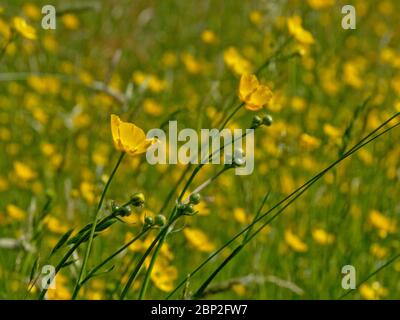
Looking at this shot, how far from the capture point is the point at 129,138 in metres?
1.26

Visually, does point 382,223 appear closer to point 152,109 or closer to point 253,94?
point 253,94

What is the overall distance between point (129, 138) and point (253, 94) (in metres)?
0.31

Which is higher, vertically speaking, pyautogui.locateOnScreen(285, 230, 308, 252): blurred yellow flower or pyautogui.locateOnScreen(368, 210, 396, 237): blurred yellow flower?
pyautogui.locateOnScreen(368, 210, 396, 237): blurred yellow flower

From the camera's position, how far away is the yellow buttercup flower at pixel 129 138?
4.10 ft

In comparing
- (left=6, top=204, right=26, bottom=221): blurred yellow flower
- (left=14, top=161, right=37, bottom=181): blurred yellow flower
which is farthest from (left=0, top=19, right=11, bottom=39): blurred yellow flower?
(left=6, top=204, right=26, bottom=221): blurred yellow flower

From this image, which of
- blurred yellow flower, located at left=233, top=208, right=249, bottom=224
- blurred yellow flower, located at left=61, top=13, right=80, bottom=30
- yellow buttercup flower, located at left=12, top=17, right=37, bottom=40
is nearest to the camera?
yellow buttercup flower, located at left=12, top=17, right=37, bottom=40

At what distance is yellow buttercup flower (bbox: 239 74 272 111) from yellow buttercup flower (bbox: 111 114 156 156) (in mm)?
267

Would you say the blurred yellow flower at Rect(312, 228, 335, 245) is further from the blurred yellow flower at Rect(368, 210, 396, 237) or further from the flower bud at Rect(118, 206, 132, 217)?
the flower bud at Rect(118, 206, 132, 217)

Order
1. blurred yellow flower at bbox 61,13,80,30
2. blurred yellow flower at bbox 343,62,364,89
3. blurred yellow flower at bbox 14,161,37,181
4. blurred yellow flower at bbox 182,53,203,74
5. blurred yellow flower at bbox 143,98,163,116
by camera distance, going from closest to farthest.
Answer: blurred yellow flower at bbox 14,161,37,181 < blurred yellow flower at bbox 143,98,163,116 < blurred yellow flower at bbox 343,62,364,89 < blurred yellow flower at bbox 182,53,203,74 < blurred yellow flower at bbox 61,13,80,30

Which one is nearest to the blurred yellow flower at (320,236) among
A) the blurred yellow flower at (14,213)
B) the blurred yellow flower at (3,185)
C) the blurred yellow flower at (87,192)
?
the blurred yellow flower at (87,192)

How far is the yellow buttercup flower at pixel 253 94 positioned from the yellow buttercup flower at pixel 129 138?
27 centimetres

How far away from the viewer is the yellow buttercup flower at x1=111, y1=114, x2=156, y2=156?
125 cm

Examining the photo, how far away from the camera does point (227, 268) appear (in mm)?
2303
